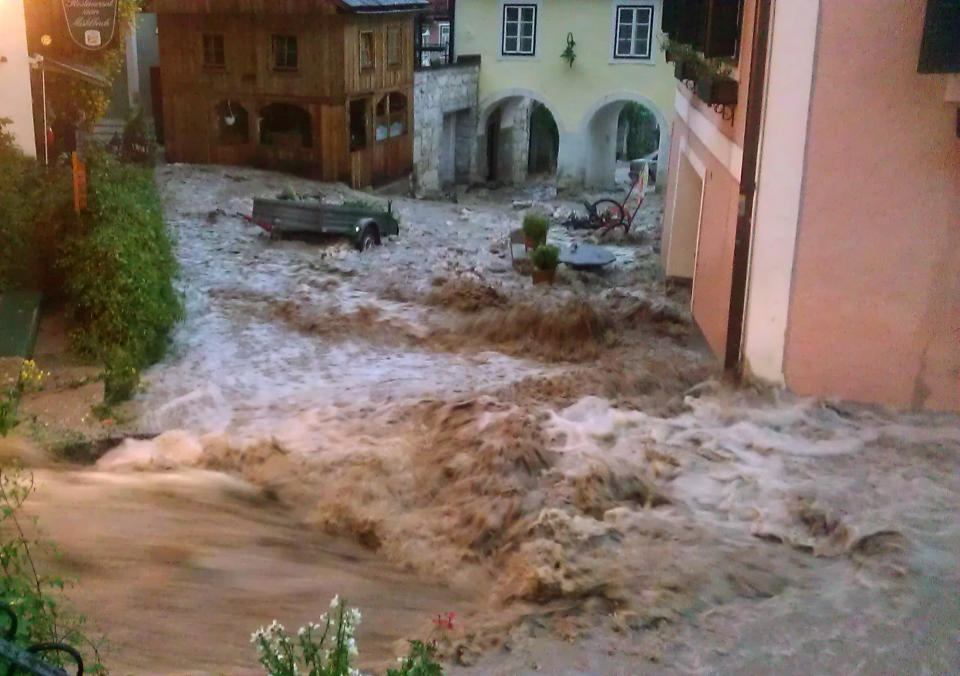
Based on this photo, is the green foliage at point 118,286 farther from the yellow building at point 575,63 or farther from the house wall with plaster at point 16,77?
the yellow building at point 575,63

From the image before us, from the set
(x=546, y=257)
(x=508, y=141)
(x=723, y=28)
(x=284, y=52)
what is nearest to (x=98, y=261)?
(x=546, y=257)

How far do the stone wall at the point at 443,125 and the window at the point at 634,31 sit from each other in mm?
4381

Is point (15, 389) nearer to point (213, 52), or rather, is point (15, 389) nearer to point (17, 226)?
point (17, 226)

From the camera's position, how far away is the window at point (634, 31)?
2883cm

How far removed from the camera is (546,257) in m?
15.9

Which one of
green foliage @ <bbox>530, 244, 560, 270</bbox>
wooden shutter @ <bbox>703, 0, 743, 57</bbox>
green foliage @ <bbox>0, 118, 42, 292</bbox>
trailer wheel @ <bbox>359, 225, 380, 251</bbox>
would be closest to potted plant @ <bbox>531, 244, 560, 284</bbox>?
green foliage @ <bbox>530, 244, 560, 270</bbox>

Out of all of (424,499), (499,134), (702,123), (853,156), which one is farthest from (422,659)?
(499,134)

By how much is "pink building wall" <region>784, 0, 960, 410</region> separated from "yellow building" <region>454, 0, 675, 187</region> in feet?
64.5

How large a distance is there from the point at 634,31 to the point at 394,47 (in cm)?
771

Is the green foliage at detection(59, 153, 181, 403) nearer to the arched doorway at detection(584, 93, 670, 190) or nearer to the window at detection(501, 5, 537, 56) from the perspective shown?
the arched doorway at detection(584, 93, 670, 190)

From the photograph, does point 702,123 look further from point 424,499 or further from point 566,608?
point 566,608

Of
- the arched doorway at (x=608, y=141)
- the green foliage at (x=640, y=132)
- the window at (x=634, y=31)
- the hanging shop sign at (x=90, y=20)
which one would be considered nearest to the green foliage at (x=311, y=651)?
the hanging shop sign at (x=90, y=20)

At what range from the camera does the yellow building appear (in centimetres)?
2891

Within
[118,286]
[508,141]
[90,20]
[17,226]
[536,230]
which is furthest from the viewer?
[508,141]
